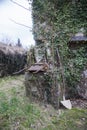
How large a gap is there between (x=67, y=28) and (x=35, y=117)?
387cm

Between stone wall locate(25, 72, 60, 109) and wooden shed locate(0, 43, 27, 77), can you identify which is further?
wooden shed locate(0, 43, 27, 77)

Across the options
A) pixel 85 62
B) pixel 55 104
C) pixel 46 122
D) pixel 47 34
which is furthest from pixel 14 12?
pixel 46 122

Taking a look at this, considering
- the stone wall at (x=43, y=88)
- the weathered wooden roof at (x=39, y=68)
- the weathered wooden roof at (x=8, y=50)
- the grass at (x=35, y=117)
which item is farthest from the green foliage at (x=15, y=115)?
the weathered wooden roof at (x=8, y=50)

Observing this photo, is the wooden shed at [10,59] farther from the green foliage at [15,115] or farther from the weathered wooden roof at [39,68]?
the green foliage at [15,115]

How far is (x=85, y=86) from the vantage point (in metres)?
7.89

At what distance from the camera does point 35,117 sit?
5.27m

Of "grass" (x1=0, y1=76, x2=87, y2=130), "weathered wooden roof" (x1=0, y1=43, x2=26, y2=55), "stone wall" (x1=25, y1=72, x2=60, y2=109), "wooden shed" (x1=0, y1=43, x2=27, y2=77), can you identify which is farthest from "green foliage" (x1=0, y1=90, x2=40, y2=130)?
"weathered wooden roof" (x1=0, y1=43, x2=26, y2=55)

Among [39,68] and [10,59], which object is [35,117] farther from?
[10,59]

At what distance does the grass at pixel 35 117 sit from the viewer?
15.9 ft

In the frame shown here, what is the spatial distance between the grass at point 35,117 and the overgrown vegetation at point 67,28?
1915 mm

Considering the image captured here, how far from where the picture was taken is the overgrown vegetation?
788cm

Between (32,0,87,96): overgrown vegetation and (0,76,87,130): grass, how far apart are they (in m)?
1.91

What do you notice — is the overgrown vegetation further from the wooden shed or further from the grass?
the wooden shed

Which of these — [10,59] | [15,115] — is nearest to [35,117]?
[15,115]
